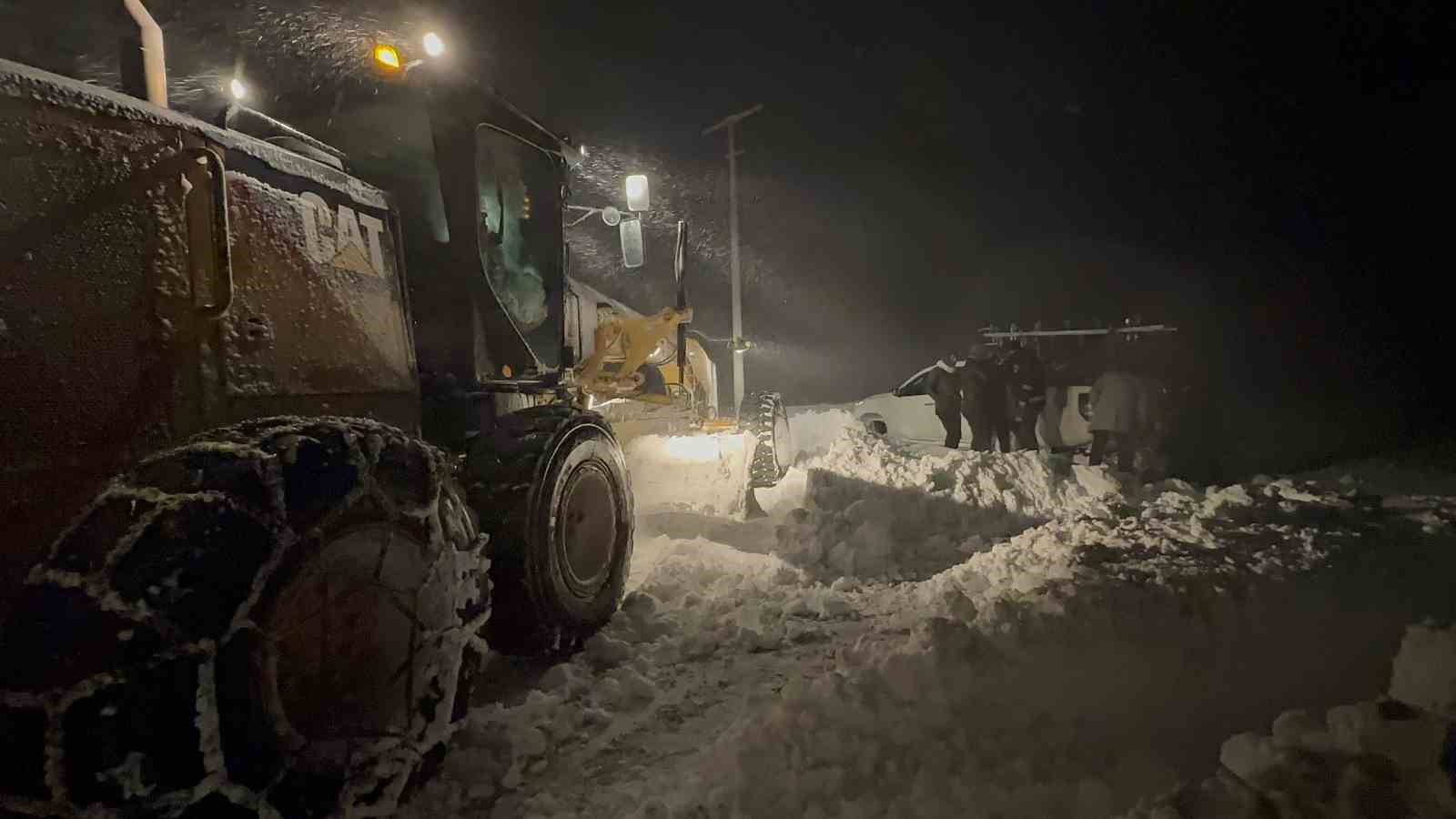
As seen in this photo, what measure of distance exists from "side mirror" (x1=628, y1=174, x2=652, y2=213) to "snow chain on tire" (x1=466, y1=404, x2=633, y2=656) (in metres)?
2.17

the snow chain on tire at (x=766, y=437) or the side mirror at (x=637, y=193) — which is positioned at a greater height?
the side mirror at (x=637, y=193)

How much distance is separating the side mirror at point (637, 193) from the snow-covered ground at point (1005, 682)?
2785 millimetres

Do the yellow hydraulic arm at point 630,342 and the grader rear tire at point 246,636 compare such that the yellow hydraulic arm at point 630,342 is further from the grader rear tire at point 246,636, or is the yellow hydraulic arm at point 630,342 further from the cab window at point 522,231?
the grader rear tire at point 246,636

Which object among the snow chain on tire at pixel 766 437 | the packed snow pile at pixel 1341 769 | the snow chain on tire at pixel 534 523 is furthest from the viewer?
the snow chain on tire at pixel 766 437

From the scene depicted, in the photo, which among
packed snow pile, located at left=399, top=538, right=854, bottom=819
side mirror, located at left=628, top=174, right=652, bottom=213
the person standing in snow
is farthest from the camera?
the person standing in snow

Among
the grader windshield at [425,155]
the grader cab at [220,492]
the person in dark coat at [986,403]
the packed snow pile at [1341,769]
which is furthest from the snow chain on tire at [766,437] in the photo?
the packed snow pile at [1341,769]

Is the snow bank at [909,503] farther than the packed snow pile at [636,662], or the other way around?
the snow bank at [909,503]

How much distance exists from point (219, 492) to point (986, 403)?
12.0 meters

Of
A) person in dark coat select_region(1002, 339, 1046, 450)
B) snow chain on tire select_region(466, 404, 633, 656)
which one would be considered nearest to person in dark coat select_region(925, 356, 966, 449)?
person in dark coat select_region(1002, 339, 1046, 450)

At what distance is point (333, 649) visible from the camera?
7.91 feet

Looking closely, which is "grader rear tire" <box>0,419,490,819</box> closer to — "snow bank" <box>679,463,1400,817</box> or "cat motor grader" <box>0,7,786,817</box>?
"cat motor grader" <box>0,7,786,817</box>

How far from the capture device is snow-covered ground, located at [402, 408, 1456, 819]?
8.54ft

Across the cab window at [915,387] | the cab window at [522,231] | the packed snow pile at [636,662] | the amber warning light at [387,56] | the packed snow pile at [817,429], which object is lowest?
the packed snow pile at [636,662]

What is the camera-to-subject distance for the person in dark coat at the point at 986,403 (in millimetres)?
12656
